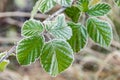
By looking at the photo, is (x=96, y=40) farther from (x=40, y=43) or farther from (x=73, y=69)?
(x=73, y=69)

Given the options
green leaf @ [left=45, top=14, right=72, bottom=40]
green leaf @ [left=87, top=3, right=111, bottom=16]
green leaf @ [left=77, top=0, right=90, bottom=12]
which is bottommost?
green leaf @ [left=45, top=14, right=72, bottom=40]

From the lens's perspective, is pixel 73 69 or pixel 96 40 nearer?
pixel 96 40

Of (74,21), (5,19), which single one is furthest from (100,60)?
(74,21)

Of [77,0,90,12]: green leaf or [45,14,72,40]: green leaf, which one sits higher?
[77,0,90,12]: green leaf
